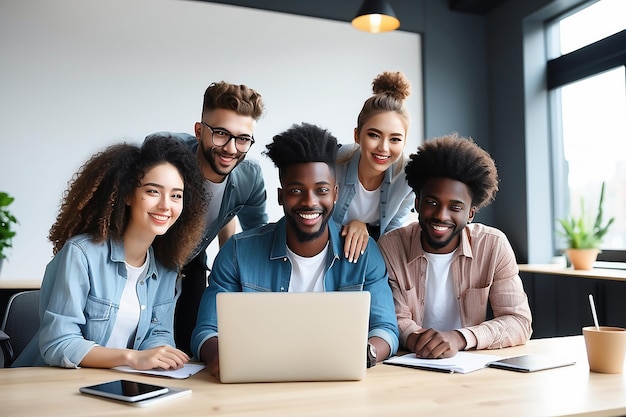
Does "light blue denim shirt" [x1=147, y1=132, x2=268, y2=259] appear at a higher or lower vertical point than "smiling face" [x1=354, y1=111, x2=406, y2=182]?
lower

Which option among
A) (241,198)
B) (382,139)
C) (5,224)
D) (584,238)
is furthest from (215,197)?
(584,238)

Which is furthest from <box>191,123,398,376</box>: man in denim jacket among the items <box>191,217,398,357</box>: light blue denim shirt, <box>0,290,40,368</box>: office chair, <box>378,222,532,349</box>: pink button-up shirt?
<box>0,290,40,368</box>: office chair

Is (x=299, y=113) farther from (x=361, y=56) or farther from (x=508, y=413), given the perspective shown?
(x=508, y=413)

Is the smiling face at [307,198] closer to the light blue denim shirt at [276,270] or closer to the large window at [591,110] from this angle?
the light blue denim shirt at [276,270]

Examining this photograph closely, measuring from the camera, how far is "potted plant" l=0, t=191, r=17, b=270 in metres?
3.52

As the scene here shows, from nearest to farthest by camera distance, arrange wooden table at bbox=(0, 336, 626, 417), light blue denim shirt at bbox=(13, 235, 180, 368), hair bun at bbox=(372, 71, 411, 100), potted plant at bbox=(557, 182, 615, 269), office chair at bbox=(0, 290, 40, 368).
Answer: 1. wooden table at bbox=(0, 336, 626, 417)
2. light blue denim shirt at bbox=(13, 235, 180, 368)
3. office chair at bbox=(0, 290, 40, 368)
4. hair bun at bbox=(372, 71, 411, 100)
5. potted plant at bbox=(557, 182, 615, 269)

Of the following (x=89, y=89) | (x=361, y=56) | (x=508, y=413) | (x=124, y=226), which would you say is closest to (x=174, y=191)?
(x=124, y=226)

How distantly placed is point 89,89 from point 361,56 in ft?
6.82

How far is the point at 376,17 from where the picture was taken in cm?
357

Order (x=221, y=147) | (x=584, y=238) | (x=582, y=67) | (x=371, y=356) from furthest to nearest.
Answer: (x=582, y=67) → (x=584, y=238) → (x=221, y=147) → (x=371, y=356)

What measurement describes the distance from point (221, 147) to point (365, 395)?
4.65 feet

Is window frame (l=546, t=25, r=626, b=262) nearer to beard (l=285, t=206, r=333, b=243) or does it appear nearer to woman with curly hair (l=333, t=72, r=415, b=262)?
woman with curly hair (l=333, t=72, r=415, b=262)

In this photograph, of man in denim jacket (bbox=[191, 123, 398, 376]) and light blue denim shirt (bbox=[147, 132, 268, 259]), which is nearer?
man in denim jacket (bbox=[191, 123, 398, 376])

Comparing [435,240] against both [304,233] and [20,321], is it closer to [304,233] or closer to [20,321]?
[304,233]
